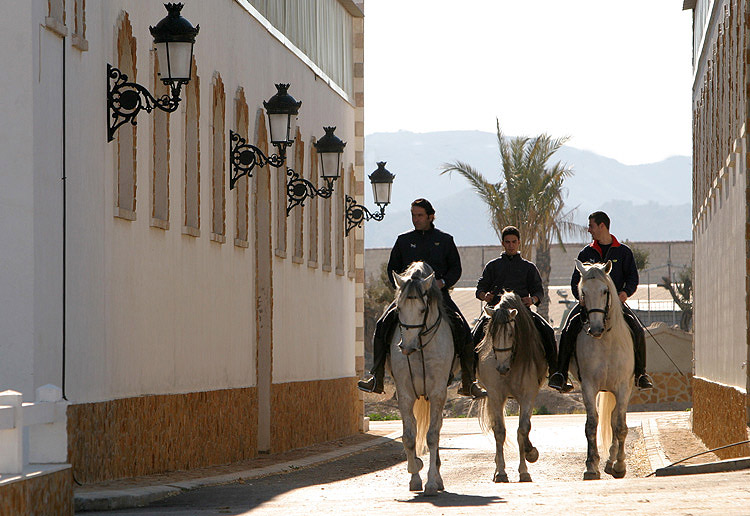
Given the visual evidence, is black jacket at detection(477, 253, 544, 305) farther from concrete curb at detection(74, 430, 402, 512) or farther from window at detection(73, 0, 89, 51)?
window at detection(73, 0, 89, 51)

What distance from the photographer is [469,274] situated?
320 feet

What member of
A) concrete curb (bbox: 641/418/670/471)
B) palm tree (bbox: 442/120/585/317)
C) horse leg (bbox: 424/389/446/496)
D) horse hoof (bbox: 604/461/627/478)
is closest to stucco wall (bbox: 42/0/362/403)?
horse leg (bbox: 424/389/446/496)

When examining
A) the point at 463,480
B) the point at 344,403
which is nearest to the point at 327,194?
the point at 344,403

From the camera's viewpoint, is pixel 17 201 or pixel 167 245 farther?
pixel 167 245

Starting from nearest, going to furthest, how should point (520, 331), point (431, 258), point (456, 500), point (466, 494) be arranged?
point (456, 500) → point (466, 494) → point (431, 258) → point (520, 331)

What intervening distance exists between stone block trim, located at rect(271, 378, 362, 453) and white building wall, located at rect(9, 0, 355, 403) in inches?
21.6

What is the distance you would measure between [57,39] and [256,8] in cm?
1034

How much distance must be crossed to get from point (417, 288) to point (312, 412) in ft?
47.3

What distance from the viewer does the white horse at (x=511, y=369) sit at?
16094 mm

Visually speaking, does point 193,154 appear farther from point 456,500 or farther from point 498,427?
point 456,500

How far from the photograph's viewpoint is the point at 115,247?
16188 millimetres

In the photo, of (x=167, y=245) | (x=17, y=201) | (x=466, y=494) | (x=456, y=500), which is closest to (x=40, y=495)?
(x=17, y=201)

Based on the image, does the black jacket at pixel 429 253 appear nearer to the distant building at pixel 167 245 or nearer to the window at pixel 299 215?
the distant building at pixel 167 245

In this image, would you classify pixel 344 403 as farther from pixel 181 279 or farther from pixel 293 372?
pixel 181 279
